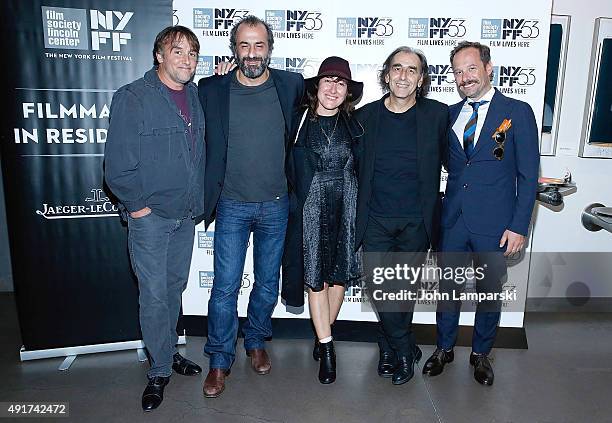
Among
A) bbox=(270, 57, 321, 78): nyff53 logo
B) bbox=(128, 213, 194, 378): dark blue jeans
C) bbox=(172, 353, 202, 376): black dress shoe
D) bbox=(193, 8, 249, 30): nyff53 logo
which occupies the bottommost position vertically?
bbox=(172, 353, 202, 376): black dress shoe

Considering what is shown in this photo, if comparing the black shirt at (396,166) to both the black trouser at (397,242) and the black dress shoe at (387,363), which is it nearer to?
the black trouser at (397,242)

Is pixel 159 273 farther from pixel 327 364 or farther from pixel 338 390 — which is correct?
pixel 338 390

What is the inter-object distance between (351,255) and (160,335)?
45.5 inches

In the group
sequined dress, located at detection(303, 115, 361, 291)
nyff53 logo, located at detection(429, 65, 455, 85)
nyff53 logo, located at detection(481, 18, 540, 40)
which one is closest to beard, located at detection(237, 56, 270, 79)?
sequined dress, located at detection(303, 115, 361, 291)

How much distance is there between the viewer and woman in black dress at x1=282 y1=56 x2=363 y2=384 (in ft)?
8.87

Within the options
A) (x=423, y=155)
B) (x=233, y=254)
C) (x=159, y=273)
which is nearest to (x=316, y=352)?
(x=233, y=254)

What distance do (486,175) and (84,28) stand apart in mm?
2426

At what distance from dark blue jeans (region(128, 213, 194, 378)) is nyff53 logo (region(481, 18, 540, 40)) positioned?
2.27 meters

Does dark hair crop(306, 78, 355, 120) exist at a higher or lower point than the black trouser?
higher

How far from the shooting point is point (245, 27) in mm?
2629

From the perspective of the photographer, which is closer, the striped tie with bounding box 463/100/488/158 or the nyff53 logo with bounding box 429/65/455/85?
the striped tie with bounding box 463/100/488/158

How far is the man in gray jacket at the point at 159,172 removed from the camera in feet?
8.10

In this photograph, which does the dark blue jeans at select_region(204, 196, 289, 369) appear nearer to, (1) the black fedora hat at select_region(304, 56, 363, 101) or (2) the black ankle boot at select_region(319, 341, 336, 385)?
(2) the black ankle boot at select_region(319, 341, 336, 385)

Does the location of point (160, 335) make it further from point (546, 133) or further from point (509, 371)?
point (546, 133)
